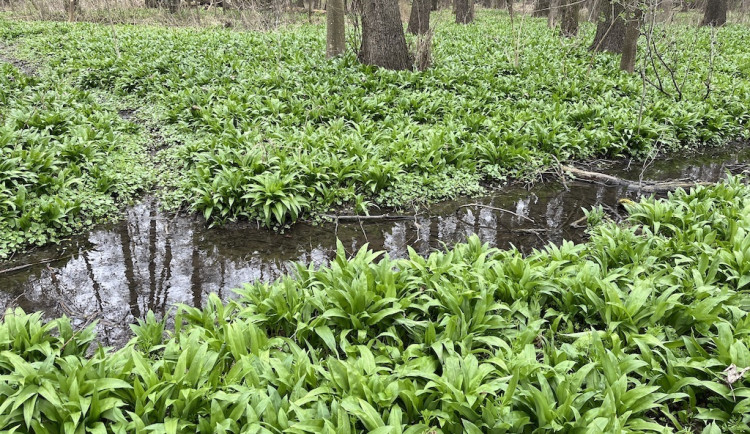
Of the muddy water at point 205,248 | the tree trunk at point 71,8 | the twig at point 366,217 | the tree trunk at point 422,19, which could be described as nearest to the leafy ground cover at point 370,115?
the twig at point 366,217

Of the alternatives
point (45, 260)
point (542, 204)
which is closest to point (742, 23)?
point (542, 204)

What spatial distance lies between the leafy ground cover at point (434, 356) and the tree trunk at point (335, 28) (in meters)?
8.10

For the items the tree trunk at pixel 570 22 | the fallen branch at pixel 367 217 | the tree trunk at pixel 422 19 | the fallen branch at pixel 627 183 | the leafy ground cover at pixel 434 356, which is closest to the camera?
the leafy ground cover at pixel 434 356

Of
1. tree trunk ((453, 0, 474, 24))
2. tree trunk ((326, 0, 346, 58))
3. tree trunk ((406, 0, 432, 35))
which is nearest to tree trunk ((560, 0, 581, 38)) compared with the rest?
tree trunk ((406, 0, 432, 35))

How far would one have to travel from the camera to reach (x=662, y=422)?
265cm

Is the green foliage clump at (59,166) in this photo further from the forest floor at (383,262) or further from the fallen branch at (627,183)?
the fallen branch at (627,183)

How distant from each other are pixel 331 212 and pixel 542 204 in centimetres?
263

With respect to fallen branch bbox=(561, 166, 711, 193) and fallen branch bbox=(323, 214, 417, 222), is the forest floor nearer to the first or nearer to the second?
fallen branch bbox=(323, 214, 417, 222)

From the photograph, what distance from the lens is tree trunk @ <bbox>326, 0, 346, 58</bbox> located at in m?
10.4

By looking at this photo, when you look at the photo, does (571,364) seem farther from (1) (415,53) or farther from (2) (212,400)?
(1) (415,53)

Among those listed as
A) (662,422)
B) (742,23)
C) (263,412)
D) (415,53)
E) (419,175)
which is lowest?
(662,422)

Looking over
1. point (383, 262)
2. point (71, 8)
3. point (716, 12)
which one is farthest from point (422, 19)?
point (383, 262)

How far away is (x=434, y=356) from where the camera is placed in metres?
2.97

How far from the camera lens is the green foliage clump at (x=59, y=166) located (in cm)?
499
